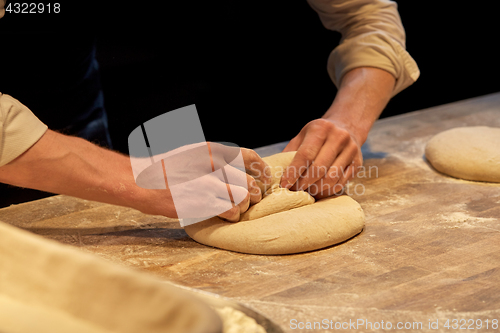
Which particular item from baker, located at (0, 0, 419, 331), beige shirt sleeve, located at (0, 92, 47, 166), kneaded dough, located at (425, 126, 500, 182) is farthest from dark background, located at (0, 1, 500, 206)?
kneaded dough, located at (425, 126, 500, 182)

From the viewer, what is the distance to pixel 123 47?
84.0 inches

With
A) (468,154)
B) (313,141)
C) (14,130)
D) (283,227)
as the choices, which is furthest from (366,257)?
(14,130)

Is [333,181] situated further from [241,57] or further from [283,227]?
[241,57]

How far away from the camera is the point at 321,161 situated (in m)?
1.69

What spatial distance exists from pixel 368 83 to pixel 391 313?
1271mm

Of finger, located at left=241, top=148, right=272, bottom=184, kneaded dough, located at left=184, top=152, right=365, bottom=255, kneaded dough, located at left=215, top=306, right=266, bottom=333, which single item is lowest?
kneaded dough, located at left=184, top=152, right=365, bottom=255

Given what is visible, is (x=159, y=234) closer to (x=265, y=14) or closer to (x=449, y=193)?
(x=449, y=193)

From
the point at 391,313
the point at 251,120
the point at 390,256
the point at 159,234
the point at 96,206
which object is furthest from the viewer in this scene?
the point at 251,120

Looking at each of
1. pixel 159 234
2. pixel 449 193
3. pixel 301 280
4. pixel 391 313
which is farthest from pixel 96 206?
pixel 449 193

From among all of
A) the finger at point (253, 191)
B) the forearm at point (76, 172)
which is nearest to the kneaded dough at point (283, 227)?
the finger at point (253, 191)

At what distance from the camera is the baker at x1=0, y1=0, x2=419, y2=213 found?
1320 millimetres

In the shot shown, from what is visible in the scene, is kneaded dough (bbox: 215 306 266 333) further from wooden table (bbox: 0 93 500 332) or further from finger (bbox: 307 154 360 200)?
finger (bbox: 307 154 360 200)

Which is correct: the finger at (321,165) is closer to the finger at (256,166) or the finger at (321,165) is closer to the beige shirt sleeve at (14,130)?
the finger at (256,166)

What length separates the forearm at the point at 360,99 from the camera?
6.61 feet
